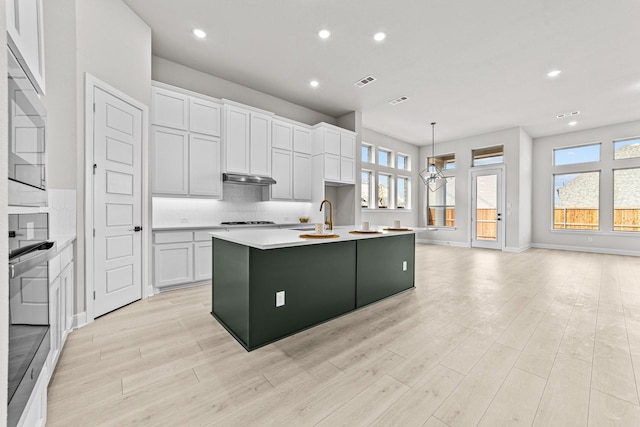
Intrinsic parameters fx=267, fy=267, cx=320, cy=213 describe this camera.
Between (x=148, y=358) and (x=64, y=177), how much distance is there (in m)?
1.82

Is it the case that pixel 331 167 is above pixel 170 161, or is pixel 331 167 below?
above

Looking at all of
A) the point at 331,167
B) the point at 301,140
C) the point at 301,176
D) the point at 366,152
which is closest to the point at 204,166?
the point at 301,176

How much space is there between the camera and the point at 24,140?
1.25 m

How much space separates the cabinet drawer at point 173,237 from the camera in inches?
136

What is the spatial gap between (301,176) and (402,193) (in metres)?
4.72

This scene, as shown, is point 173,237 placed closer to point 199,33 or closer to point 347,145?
point 199,33

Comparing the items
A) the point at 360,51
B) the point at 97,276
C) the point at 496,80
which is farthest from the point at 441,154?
the point at 97,276

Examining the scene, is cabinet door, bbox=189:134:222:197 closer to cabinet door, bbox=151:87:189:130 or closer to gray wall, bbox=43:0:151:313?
cabinet door, bbox=151:87:189:130

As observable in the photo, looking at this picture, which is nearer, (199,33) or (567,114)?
(199,33)

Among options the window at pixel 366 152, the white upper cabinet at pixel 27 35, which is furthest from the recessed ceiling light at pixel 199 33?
the window at pixel 366 152

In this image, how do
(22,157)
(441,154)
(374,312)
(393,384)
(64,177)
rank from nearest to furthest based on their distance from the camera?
(22,157) → (393,384) → (64,177) → (374,312) → (441,154)

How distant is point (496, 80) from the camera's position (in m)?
4.64

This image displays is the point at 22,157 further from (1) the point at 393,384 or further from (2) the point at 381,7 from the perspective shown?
(2) the point at 381,7

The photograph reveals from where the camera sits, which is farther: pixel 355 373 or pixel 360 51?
pixel 360 51
